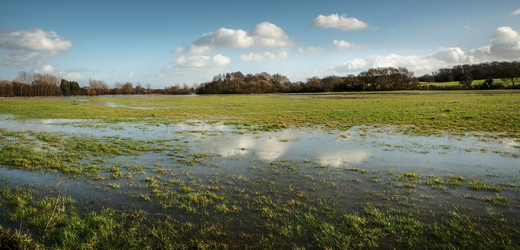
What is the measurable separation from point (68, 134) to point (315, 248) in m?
18.7

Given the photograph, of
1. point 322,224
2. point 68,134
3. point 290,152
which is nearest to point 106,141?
point 68,134

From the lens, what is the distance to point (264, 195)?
715 cm

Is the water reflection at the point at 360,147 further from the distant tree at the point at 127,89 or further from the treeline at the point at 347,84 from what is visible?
the distant tree at the point at 127,89

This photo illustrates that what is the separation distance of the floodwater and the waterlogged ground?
4cm

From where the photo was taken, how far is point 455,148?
40.8 ft

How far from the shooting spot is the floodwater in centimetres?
725

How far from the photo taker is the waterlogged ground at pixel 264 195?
5125 millimetres

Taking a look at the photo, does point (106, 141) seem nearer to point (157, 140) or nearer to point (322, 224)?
point (157, 140)

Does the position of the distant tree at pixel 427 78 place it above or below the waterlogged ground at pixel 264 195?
above

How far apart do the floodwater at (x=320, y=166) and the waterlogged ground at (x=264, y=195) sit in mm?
44

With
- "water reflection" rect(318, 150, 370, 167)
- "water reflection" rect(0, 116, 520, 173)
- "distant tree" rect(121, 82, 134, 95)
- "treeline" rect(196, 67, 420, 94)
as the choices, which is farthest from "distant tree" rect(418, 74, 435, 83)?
"distant tree" rect(121, 82, 134, 95)

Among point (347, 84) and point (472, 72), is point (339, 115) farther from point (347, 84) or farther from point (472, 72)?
point (472, 72)

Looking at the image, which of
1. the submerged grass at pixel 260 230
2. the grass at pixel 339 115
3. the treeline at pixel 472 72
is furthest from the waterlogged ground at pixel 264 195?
the treeline at pixel 472 72

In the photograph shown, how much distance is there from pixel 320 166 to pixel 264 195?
348 centimetres
